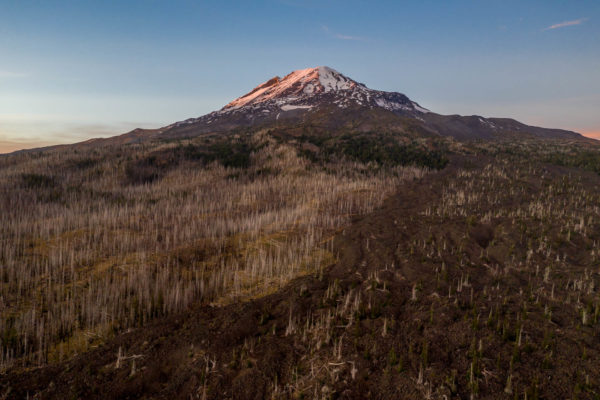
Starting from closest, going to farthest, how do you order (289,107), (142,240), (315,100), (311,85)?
(142,240)
(289,107)
(315,100)
(311,85)

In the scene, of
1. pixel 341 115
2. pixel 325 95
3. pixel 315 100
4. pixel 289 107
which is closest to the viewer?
pixel 341 115

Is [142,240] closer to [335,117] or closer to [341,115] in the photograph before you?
[335,117]

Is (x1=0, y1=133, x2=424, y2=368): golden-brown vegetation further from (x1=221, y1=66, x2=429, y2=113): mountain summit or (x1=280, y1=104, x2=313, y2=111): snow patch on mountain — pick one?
(x1=221, y1=66, x2=429, y2=113): mountain summit

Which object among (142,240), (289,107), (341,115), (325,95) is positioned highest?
(325,95)

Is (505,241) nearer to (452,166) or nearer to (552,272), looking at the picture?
(552,272)

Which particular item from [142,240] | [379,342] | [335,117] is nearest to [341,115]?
[335,117]

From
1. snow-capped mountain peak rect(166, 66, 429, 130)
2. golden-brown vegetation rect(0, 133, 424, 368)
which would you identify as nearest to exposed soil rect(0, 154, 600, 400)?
golden-brown vegetation rect(0, 133, 424, 368)

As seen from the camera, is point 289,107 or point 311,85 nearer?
point 289,107
